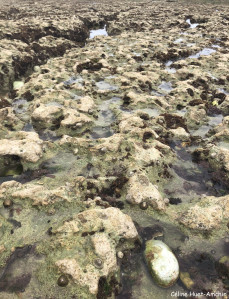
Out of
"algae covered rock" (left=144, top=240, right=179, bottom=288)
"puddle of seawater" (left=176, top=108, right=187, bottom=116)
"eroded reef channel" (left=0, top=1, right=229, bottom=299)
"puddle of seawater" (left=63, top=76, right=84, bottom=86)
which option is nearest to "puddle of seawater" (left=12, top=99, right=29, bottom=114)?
"eroded reef channel" (left=0, top=1, right=229, bottom=299)

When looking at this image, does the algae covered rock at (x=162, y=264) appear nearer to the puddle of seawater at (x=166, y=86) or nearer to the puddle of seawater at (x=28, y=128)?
the puddle of seawater at (x=28, y=128)

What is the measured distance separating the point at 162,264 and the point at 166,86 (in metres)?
14.9

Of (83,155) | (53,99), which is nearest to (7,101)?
(53,99)

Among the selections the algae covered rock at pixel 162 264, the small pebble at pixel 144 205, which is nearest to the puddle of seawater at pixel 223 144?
the small pebble at pixel 144 205

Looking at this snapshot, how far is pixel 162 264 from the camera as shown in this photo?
630 cm

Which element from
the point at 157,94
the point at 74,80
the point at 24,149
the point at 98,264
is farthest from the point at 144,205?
the point at 74,80

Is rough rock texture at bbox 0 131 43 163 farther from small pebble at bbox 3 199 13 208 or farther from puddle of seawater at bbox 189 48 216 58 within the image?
puddle of seawater at bbox 189 48 216 58

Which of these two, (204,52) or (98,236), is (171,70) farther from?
(98,236)

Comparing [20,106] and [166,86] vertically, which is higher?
[166,86]

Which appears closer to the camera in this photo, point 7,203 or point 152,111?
point 7,203

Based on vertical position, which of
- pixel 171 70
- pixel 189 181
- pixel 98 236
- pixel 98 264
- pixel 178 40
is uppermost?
pixel 178 40

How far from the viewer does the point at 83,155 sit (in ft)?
34.5

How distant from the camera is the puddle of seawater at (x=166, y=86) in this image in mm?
17413

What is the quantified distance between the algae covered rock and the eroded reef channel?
0.22 meters
